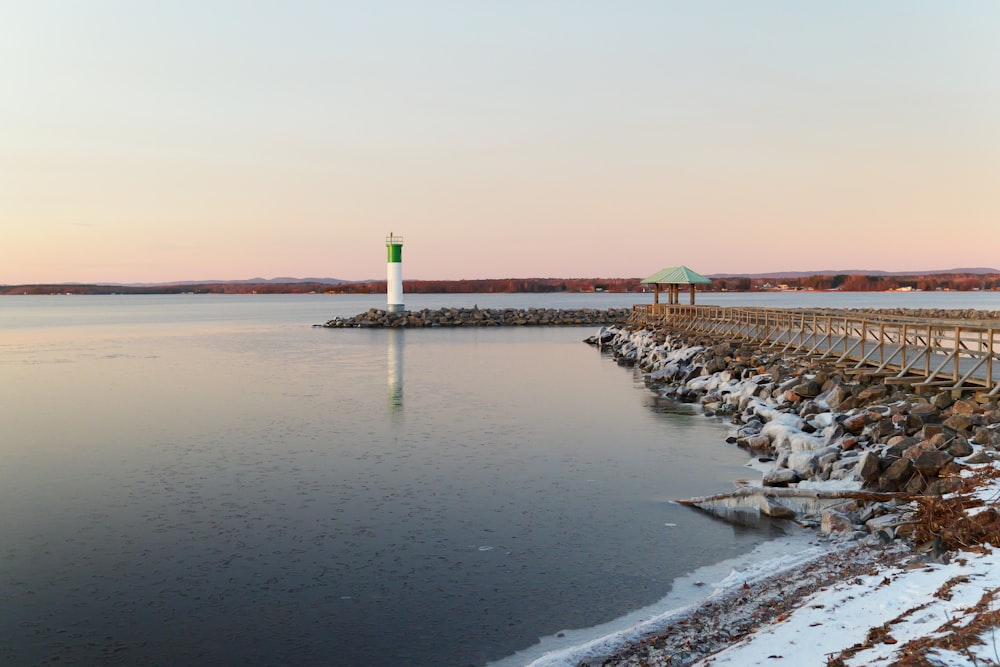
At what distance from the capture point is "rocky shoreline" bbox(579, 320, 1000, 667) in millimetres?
6941

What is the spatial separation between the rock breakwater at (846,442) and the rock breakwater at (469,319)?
42.9 m

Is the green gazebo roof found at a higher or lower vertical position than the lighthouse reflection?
higher

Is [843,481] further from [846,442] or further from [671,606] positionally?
[671,606]

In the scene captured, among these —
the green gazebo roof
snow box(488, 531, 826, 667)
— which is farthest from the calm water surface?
the green gazebo roof

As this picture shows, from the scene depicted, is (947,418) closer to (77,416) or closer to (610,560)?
(610,560)

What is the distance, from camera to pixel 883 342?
18594 millimetres

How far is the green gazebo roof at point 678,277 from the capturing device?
40.6 metres

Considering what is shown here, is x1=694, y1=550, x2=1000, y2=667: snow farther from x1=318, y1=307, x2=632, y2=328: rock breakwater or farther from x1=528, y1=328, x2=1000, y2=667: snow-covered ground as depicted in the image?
x1=318, y1=307, x2=632, y2=328: rock breakwater

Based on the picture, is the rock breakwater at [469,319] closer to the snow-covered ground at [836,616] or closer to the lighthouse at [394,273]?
the lighthouse at [394,273]

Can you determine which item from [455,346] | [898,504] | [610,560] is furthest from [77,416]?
[455,346]

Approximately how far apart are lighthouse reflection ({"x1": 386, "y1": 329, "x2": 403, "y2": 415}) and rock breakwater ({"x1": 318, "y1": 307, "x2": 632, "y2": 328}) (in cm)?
961

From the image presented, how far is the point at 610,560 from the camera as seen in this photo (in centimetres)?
886

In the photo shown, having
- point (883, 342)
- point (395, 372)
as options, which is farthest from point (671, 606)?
point (395, 372)

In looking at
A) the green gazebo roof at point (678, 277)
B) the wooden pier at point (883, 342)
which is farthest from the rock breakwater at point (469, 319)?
the wooden pier at point (883, 342)
